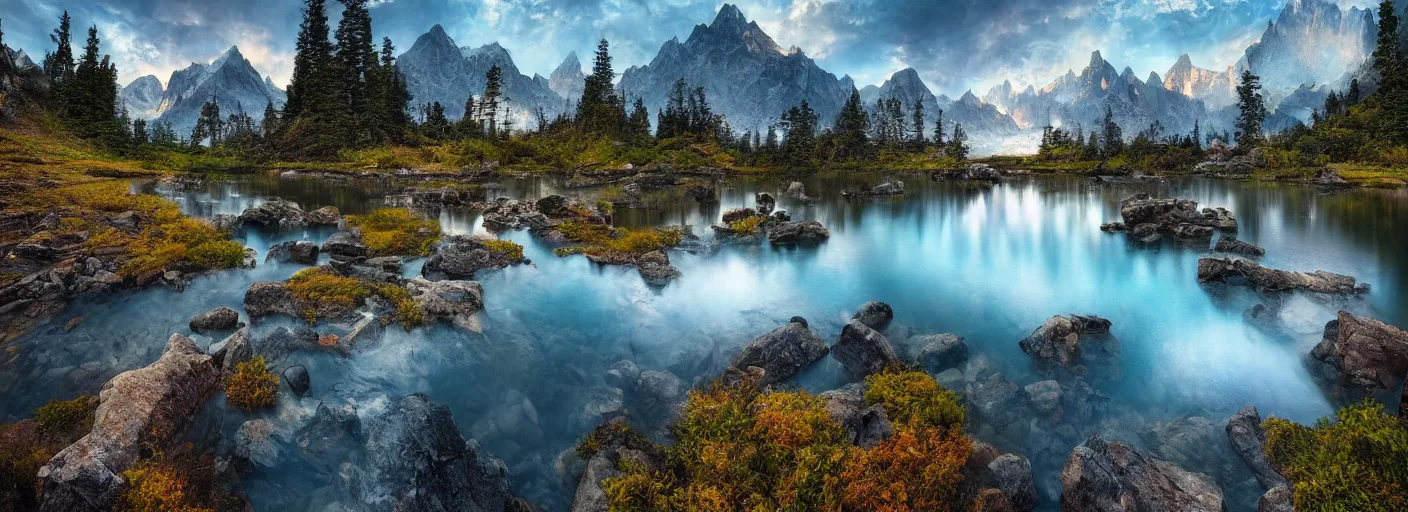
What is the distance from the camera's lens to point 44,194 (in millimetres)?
31188

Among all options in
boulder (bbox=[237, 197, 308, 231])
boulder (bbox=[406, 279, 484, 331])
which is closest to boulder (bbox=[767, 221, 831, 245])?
boulder (bbox=[406, 279, 484, 331])

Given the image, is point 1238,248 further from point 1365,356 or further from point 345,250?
point 345,250

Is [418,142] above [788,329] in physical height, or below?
above

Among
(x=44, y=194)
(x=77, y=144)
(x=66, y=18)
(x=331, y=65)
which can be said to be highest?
(x=66, y=18)

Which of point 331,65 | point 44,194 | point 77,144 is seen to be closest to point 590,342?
point 44,194

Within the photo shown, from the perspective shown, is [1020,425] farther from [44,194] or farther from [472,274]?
[44,194]

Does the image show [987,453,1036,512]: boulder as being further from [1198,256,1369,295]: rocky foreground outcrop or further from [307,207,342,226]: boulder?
[307,207,342,226]: boulder

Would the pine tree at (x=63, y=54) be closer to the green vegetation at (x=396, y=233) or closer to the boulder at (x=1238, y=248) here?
the green vegetation at (x=396, y=233)

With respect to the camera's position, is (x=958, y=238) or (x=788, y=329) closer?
(x=788, y=329)

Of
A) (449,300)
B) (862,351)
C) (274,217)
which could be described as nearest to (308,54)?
(274,217)

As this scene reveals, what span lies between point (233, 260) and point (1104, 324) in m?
31.5

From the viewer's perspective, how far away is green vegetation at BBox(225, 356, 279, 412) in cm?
1088

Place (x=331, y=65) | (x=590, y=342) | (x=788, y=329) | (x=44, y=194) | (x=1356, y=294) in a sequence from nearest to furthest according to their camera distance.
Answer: (x=788, y=329) → (x=590, y=342) → (x=1356, y=294) → (x=44, y=194) → (x=331, y=65)

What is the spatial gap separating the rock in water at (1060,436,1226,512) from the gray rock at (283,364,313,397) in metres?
14.9
